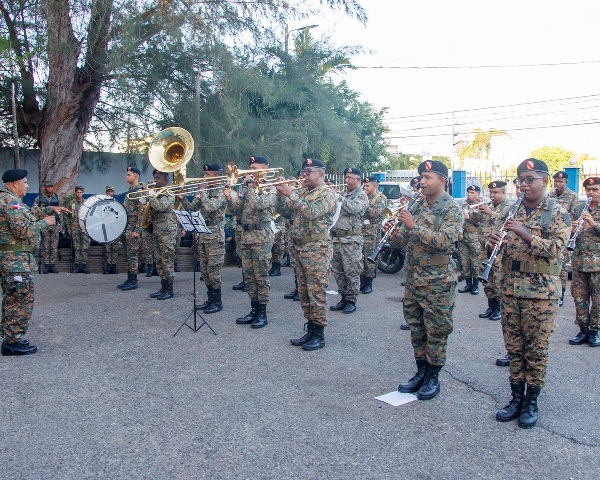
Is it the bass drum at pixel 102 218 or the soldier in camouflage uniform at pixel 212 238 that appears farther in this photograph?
the bass drum at pixel 102 218

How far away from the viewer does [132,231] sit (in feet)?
32.9

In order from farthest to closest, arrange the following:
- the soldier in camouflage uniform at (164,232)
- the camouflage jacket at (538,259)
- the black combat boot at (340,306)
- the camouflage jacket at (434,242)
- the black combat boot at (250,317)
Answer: the soldier in camouflage uniform at (164,232) → the black combat boot at (340,306) → the black combat boot at (250,317) → the camouflage jacket at (434,242) → the camouflage jacket at (538,259)

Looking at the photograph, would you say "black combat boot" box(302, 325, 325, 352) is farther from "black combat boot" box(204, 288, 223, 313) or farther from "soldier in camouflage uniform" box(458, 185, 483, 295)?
"soldier in camouflage uniform" box(458, 185, 483, 295)

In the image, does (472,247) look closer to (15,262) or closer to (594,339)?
(594,339)

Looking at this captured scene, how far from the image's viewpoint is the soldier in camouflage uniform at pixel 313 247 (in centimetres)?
592

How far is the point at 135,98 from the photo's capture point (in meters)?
12.5

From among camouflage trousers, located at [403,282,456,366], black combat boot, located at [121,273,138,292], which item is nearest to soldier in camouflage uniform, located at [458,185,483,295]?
camouflage trousers, located at [403,282,456,366]

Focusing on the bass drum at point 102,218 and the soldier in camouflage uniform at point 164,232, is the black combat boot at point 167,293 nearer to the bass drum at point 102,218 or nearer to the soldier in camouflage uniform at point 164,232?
the soldier in camouflage uniform at point 164,232

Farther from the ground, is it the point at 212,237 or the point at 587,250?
the point at 212,237

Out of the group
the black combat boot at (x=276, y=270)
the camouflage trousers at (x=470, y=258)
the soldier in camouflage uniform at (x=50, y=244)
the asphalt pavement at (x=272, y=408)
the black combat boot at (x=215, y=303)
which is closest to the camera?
the asphalt pavement at (x=272, y=408)

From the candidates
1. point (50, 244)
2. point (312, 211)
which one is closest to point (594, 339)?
point (312, 211)

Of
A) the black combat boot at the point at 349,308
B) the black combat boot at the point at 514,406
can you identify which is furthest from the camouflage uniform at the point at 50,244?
the black combat boot at the point at 514,406

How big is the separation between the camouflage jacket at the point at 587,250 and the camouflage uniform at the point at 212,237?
4.40 m

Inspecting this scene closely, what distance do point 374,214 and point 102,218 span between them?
4.74 metres
